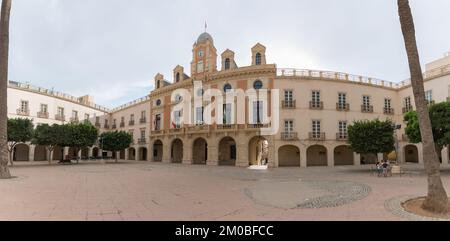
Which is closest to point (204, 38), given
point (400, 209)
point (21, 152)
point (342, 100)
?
point (342, 100)

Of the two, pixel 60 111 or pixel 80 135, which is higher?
pixel 60 111

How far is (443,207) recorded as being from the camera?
22.4 feet

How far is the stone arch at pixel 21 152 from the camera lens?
120ft

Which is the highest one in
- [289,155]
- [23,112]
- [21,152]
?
[23,112]

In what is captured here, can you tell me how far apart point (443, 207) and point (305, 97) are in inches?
843

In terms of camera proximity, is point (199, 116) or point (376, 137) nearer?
point (376, 137)

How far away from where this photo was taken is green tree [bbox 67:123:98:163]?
29834mm

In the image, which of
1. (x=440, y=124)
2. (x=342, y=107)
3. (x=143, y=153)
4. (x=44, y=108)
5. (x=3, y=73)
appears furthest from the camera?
(x=143, y=153)

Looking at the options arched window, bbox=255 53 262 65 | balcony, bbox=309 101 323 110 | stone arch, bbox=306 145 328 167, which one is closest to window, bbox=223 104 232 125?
arched window, bbox=255 53 262 65

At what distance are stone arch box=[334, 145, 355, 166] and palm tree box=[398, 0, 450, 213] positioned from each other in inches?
906

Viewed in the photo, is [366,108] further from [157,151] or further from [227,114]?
[157,151]

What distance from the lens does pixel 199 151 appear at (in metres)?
33.7

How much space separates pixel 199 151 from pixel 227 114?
7.31 m

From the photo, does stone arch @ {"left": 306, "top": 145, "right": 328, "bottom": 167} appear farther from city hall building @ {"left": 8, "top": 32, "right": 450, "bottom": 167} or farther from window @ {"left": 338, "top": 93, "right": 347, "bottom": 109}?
window @ {"left": 338, "top": 93, "right": 347, "bottom": 109}
